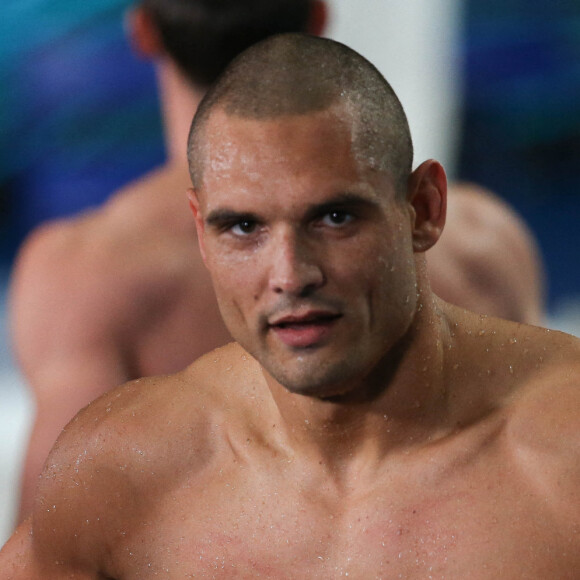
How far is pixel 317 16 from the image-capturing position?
1.83 m

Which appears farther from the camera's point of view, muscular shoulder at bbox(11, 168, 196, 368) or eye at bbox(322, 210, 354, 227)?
muscular shoulder at bbox(11, 168, 196, 368)

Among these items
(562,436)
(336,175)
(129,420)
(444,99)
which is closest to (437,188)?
(336,175)

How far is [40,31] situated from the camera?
3.56 m

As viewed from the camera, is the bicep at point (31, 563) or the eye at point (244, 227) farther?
the bicep at point (31, 563)

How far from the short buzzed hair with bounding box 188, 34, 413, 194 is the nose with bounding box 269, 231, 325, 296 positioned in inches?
3.8

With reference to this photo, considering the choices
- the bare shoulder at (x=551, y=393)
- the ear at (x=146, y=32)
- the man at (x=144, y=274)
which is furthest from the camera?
the ear at (x=146, y=32)

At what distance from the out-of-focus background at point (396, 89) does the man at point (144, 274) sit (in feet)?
5.51

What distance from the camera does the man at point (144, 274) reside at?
5.85ft

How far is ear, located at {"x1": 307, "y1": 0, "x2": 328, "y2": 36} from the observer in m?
1.82

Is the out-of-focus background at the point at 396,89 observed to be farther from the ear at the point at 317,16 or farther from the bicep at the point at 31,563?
the bicep at the point at 31,563

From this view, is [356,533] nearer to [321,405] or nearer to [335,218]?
[321,405]

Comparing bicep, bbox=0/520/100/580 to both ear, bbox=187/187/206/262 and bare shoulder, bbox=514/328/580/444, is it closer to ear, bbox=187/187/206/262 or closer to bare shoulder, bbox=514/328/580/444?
ear, bbox=187/187/206/262

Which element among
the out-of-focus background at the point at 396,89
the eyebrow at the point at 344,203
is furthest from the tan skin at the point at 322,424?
the out-of-focus background at the point at 396,89

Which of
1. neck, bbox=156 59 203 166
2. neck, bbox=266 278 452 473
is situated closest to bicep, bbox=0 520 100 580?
neck, bbox=266 278 452 473
